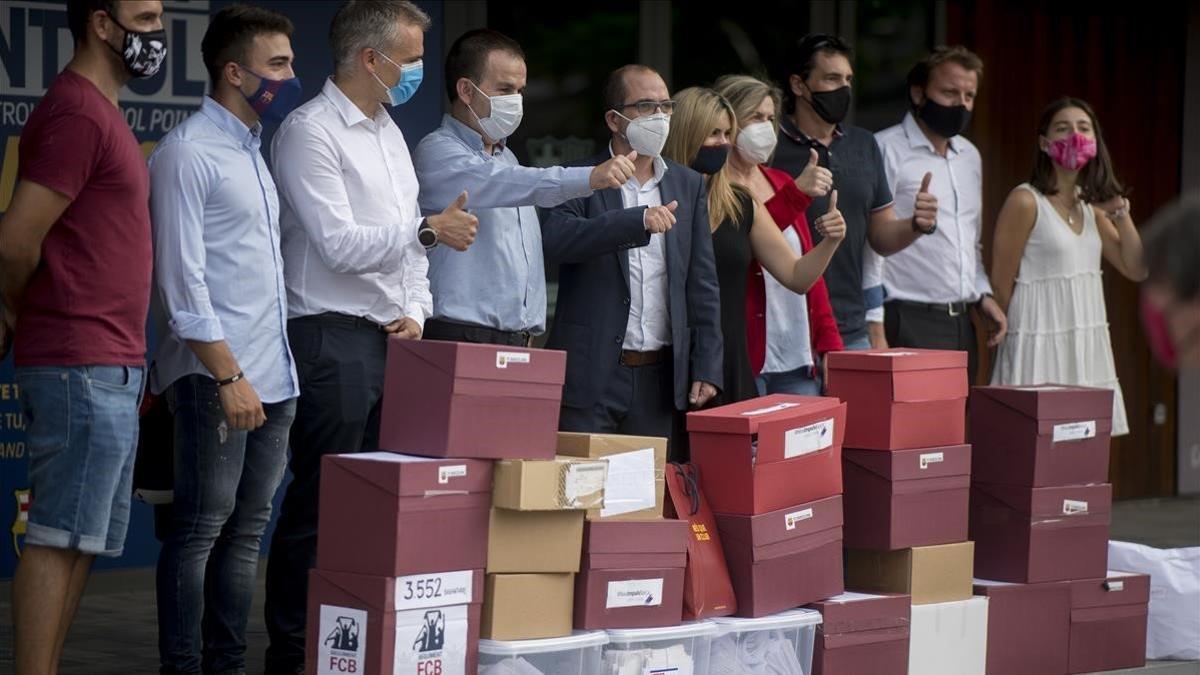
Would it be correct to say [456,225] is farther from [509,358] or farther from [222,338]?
[222,338]

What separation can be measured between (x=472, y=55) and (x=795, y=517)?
1.55 m

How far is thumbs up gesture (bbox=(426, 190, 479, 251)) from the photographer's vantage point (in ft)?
15.8

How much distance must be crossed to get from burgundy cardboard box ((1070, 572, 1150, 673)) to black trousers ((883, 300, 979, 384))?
1061mm

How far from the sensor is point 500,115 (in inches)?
208

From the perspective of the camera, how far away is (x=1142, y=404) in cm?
1067

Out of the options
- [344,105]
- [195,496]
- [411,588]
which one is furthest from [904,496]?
[195,496]

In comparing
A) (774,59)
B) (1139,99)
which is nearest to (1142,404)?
(1139,99)

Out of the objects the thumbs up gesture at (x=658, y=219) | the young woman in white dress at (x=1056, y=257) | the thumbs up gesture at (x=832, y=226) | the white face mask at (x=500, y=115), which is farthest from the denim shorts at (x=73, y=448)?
the young woman in white dress at (x=1056, y=257)

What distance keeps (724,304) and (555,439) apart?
135cm

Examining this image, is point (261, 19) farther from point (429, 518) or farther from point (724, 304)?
point (724, 304)

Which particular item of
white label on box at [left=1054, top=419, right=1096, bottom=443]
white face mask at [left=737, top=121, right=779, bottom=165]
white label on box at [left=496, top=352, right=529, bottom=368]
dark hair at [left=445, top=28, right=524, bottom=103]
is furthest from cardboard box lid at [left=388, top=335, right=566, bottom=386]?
white label on box at [left=1054, top=419, right=1096, bottom=443]

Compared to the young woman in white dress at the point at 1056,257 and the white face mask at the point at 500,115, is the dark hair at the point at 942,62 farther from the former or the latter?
the white face mask at the point at 500,115

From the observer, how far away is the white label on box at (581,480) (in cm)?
456

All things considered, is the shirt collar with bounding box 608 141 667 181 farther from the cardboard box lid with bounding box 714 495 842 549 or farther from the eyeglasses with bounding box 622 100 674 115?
the cardboard box lid with bounding box 714 495 842 549
